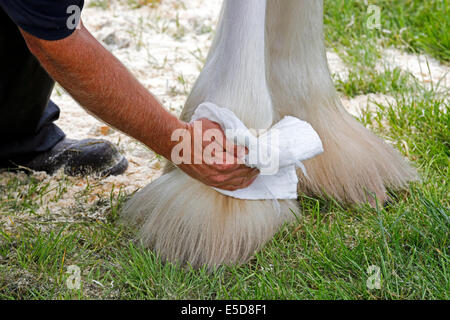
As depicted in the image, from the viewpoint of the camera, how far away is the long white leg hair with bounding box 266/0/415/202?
1314 mm

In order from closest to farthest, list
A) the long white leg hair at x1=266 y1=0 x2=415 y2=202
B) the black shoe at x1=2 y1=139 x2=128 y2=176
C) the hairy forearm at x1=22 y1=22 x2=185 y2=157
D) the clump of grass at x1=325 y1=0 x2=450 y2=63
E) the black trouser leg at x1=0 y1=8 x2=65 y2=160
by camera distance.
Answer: the hairy forearm at x1=22 y1=22 x2=185 y2=157 → the long white leg hair at x1=266 y1=0 x2=415 y2=202 → the black trouser leg at x1=0 y1=8 x2=65 y2=160 → the black shoe at x1=2 y1=139 x2=128 y2=176 → the clump of grass at x1=325 y1=0 x2=450 y2=63

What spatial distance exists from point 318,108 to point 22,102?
85 cm

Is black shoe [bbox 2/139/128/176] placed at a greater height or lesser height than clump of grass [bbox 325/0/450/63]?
lesser

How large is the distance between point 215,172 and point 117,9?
1811 mm

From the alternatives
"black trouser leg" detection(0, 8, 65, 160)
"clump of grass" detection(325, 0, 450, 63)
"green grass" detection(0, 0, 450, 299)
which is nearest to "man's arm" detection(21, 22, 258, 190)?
"green grass" detection(0, 0, 450, 299)

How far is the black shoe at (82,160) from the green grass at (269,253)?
7 centimetres

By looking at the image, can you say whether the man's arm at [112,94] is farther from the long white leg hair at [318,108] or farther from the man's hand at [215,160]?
the long white leg hair at [318,108]

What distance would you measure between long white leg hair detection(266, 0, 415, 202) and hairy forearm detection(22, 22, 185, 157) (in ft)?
1.05

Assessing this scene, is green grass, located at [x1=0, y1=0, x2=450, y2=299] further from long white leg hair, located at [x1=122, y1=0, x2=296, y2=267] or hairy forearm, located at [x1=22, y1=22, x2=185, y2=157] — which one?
hairy forearm, located at [x1=22, y1=22, x2=185, y2=157]

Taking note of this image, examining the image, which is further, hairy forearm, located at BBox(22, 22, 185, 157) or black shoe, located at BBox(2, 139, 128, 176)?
black shoe, located at BBox(2, 139, 128, 176)

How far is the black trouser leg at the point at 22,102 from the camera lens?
5.03 ft

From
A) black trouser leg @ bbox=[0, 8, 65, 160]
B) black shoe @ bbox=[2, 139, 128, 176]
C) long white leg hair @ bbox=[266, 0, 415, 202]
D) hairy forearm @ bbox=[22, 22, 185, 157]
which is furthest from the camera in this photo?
black shoe @ bbox=[2, 139, 128, 176]

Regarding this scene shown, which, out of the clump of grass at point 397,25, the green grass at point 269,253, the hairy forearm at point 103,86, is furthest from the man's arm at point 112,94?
the clump of grass at point 397,25

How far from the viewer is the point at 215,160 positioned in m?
1.17
